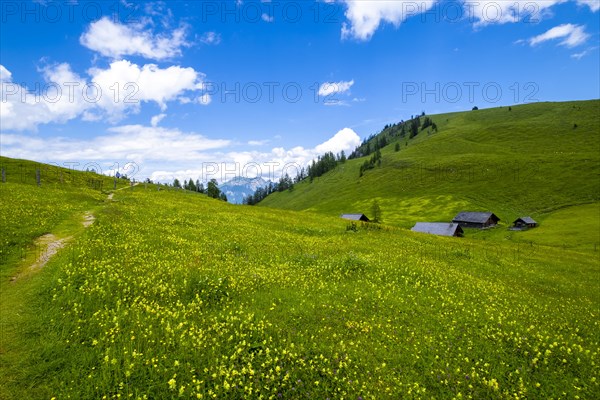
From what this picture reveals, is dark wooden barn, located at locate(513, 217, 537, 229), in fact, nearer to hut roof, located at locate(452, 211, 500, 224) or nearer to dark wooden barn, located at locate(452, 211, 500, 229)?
dark wooden barn, located at locate(452, 211, 500, 229)

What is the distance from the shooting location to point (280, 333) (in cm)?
983

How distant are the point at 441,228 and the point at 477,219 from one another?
3188 centimetres

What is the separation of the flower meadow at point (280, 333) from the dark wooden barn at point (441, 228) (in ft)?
289

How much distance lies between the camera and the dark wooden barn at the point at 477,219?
403ft

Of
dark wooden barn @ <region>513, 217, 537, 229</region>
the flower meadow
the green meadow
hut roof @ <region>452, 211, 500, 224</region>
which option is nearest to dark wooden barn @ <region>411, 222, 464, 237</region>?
hut roof @ <region>452, 211, 500, 224</region>

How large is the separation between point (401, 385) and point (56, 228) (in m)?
23.1

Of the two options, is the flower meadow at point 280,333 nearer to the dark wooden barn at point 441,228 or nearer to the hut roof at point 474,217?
the dark wooden barn at point 441,228

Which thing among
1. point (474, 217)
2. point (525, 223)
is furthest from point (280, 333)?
point (525, 223)

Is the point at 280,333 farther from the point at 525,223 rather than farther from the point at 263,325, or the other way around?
the point at 525,223

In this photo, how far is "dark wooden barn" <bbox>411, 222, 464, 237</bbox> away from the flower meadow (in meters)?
88.2

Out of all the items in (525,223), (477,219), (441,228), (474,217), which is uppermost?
(474,217)

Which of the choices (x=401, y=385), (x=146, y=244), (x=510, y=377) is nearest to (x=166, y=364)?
(x=401, y=385)

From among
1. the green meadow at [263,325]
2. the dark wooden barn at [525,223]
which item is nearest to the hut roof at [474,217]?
the dark wooden barn at [525,223]

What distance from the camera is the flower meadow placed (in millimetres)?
7688
